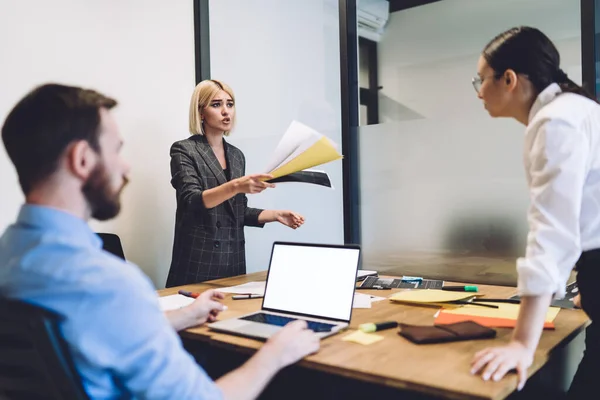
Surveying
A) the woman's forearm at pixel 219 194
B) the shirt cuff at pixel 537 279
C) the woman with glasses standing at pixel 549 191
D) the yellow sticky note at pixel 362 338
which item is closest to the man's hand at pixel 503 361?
the woman with glasses standing at pixel 549 191

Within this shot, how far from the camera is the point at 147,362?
83 cm

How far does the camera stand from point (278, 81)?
11.2ft

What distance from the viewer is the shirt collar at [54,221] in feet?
2.86

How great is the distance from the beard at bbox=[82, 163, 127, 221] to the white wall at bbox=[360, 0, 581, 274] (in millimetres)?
1857

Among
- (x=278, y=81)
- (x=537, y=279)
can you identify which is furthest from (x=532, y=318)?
(x=278, y=81)

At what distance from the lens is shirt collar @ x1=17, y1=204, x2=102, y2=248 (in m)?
0.87

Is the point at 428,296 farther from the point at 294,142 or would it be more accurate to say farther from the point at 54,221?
the point at 54,221

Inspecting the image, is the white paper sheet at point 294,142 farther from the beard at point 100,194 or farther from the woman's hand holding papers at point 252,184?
the beard at point 100,194

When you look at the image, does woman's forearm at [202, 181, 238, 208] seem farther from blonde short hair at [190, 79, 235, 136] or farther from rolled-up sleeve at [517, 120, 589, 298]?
rolled-up sleeve at [517, 120, 589, 298]

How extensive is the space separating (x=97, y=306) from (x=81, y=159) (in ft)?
0.87

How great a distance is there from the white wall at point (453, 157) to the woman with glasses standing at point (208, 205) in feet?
2.33

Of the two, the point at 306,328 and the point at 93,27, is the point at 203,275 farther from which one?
the point at 93,27

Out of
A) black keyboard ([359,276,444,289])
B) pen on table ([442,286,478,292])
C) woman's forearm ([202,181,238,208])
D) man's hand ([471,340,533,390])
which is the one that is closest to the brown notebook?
man's hand ([471,340,533,390])

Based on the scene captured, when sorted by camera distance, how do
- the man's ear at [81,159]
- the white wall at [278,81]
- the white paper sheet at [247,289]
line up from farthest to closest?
the white wall at [278,81] < the white paper sheet at [247,289] < the man's ear at [81,159]
